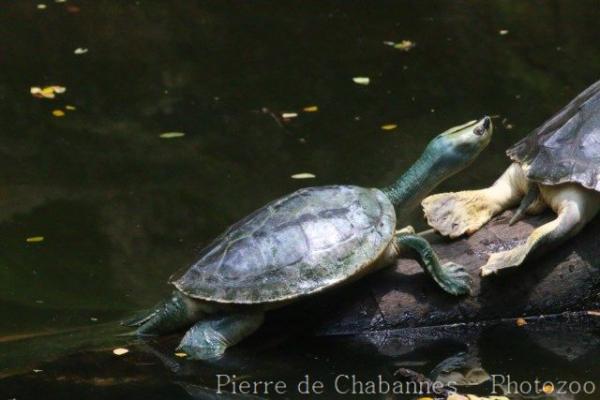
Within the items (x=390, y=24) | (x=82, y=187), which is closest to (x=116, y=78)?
(x=82, y=187)

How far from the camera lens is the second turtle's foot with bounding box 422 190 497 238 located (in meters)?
5.03

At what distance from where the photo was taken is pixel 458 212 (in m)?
5.04

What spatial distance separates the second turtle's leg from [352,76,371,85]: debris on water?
4304 mm

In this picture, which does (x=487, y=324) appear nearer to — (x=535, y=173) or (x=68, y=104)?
(x=535, y=173)

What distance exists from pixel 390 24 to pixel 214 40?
6.47 ft

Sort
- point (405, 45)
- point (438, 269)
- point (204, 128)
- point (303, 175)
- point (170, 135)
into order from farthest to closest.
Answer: point (405, 45)
point (204, 128)
point (170, 135)
point (303, 175)
point (438, 269)

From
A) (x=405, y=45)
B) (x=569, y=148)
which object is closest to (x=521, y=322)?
A: (x=569, y=148)

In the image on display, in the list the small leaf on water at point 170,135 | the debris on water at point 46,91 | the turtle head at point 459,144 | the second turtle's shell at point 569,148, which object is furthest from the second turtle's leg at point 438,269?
the debris on water at point 46,91

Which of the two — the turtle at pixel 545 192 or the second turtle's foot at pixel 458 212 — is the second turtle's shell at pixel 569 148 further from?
the second turtle's foot at pixel 458 212

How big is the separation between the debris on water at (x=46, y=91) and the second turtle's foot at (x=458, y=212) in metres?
4.59

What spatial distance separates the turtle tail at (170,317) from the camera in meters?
4.80

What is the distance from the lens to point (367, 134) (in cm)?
791

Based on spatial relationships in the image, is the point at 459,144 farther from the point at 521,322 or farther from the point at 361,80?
the point at 361,80

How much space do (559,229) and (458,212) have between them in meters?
0.55
